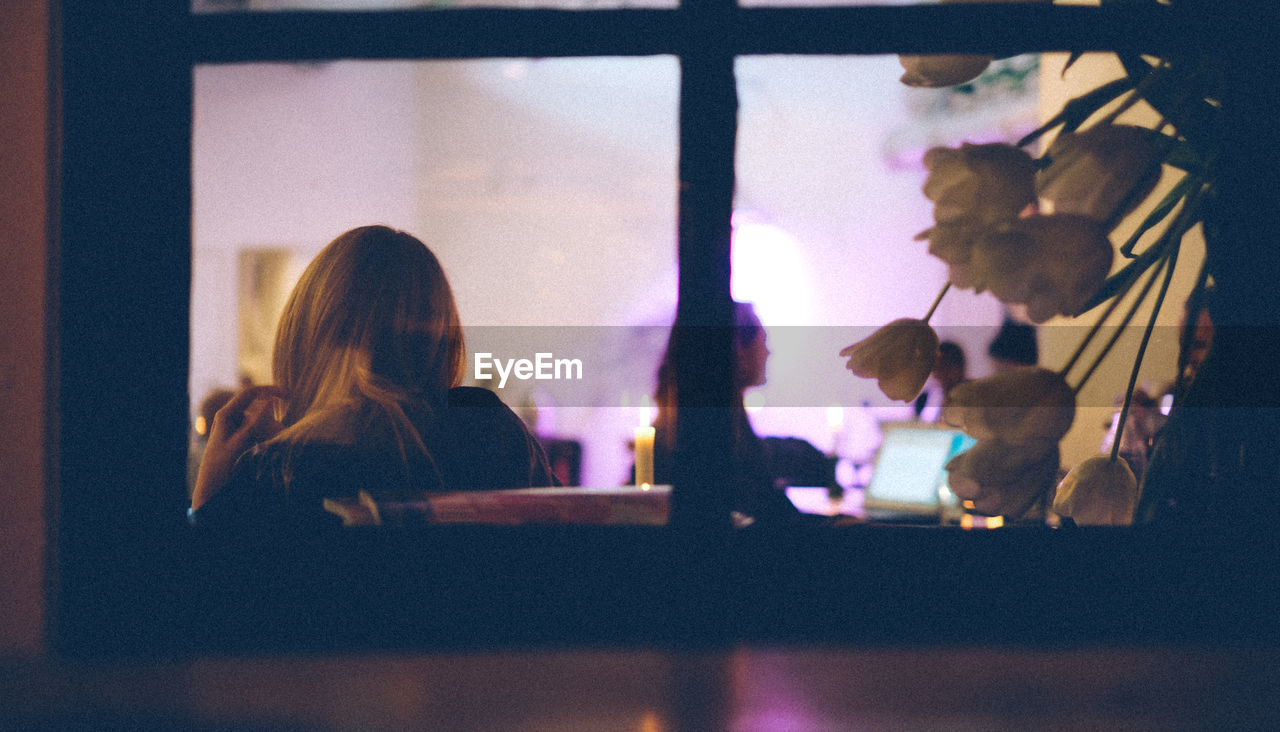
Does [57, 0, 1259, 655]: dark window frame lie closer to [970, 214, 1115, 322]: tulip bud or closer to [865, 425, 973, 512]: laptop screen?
[970, 214, 1115, 322]: tulip bud

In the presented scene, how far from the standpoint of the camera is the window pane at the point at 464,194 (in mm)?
5418

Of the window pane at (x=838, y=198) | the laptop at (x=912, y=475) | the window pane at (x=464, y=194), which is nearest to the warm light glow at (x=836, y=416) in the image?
the window pane at (x=838, y=198)

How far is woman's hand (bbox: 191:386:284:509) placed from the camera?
51.0 inches

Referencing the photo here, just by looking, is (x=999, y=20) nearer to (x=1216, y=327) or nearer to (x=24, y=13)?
(x=1216, y=327)

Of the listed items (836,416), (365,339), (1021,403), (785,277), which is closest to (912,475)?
(836,416)

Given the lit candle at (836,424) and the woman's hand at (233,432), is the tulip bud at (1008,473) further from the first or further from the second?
the lit candle at (836,424)

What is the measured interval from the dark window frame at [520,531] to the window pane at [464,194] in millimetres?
4251

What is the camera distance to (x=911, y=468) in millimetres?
2961

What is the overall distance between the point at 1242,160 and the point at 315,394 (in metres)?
1.20

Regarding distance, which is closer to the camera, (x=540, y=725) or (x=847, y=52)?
(x=540, y=725)

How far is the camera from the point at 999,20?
Answer: 62 cm

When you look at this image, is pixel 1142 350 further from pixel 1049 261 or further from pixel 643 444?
pixel 643 444

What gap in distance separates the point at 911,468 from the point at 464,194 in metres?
4.22

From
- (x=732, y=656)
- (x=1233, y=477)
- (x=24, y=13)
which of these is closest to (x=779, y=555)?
(x=732, y=656)
